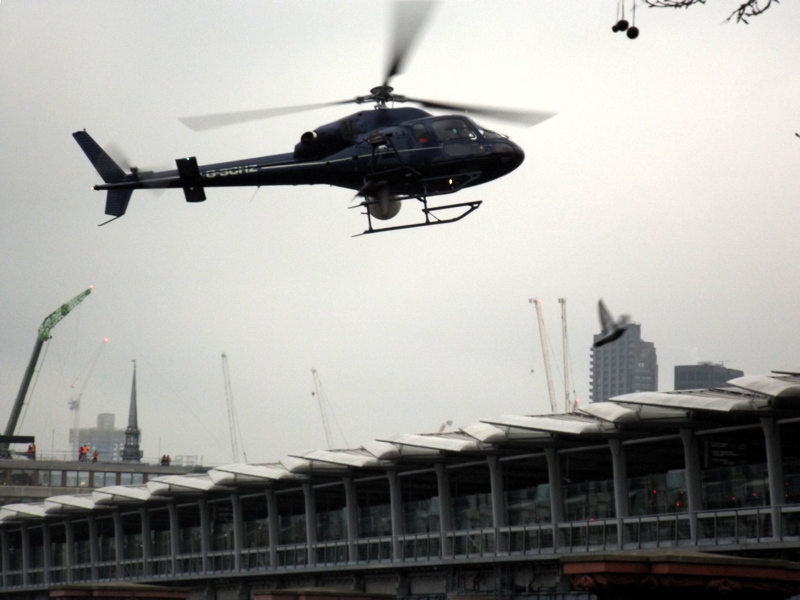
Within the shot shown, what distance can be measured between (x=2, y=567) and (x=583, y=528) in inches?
2483

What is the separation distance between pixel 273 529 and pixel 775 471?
34.5m

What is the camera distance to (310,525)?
224ft

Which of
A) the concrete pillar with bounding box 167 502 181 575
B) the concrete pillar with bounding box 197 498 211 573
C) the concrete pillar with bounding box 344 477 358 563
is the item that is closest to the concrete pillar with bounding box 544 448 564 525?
the concrete pillar with bounding box 344 477 358 563

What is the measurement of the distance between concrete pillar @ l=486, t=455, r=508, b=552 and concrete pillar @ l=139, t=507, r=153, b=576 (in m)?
32.1

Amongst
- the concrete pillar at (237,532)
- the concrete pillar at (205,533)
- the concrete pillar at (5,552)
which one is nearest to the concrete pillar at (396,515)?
the concrete pillar at (237,532)

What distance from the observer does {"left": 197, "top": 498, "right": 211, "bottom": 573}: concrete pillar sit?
76.3 meters

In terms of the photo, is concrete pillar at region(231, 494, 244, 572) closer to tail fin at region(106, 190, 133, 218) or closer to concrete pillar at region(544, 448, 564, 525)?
concrete pillar at region(544, 448, 564, 525)

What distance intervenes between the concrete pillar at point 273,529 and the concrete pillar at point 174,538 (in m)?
9.13

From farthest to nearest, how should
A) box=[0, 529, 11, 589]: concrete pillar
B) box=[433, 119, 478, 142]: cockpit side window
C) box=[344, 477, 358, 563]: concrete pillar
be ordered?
box=[0, 529, 11, 589]: concrete pillar < box=[344, 477, 358, 563]: concrete pillar < box=[433, 119, 478, 142]: cockpit side window

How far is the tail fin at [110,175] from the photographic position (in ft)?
140

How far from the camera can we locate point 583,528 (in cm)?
5203

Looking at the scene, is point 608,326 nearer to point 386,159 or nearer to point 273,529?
point 386,159

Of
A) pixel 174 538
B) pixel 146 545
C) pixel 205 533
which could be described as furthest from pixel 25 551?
pixel 205 533

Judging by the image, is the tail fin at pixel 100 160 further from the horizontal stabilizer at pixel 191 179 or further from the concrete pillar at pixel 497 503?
the concrete pillar at pixel 497 503
